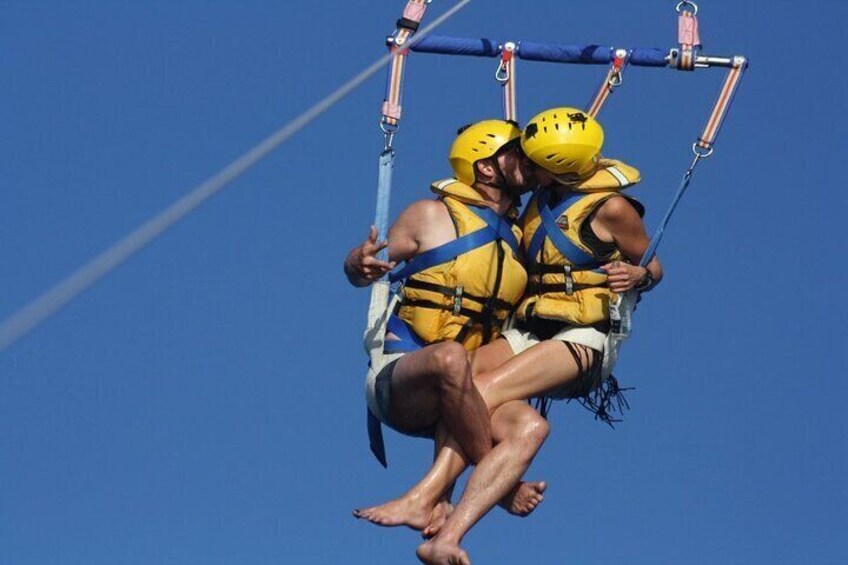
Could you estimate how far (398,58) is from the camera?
35.3 feet

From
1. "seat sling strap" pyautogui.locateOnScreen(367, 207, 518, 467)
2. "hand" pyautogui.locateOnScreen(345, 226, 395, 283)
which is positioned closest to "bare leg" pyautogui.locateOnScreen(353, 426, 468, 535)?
"seat sling strap" pyautogui.locateOnScreen(367, 207, 518, 467)

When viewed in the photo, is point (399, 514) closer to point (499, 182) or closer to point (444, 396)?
point (444, 396)

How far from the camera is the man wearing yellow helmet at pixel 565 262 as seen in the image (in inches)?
415

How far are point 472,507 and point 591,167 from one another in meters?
2.53

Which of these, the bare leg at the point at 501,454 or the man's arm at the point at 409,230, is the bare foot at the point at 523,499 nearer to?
the bare leg at the point at 501,454

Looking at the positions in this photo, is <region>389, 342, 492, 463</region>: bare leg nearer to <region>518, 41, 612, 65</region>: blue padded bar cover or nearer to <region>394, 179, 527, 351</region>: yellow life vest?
<region>394, 179, 527, 351</region>: yellow life vest

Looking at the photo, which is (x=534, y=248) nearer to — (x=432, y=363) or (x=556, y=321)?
(x=556, y=321)

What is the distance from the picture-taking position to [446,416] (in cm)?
1025

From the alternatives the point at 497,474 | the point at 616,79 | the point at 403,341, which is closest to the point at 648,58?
the point at 616,79

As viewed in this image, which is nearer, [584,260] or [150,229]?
[150,229]

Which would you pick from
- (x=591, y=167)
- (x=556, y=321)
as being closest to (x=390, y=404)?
(x=556, y=321)

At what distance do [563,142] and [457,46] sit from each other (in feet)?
4.68

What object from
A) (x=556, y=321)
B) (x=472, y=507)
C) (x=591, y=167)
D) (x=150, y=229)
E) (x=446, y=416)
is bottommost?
(x=150, y=229)

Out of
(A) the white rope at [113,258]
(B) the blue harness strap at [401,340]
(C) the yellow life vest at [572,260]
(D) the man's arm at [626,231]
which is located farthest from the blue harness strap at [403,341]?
(A) the white rope at [113,258]
